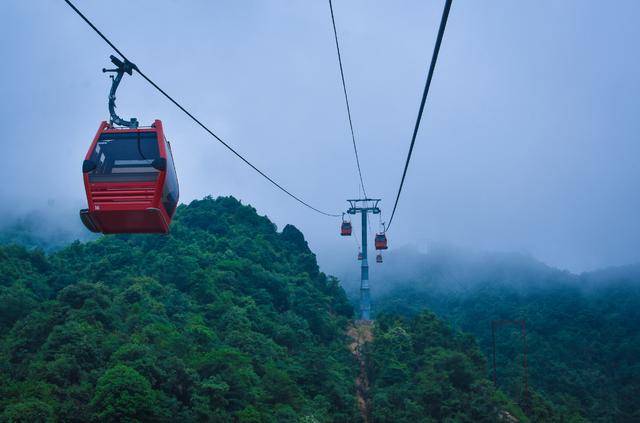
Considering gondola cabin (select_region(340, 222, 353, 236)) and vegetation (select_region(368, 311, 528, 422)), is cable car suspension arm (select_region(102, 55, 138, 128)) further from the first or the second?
gondola cabin (select_region(340, 222, 353, 236))

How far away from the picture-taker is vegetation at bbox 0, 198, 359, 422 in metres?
16.5

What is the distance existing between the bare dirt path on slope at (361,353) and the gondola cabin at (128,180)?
64.4 ft

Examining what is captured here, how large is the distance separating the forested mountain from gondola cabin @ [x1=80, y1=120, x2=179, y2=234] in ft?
85.3

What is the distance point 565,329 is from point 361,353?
859 inches

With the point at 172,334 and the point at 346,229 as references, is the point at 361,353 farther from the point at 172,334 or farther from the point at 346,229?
the point at 172,334

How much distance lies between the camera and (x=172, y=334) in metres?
21.6

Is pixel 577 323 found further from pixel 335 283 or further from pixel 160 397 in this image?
pixel 160 397

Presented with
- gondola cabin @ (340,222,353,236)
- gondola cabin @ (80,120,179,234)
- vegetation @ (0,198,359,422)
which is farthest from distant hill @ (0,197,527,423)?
gondola cabin @ (80,120,179,234)

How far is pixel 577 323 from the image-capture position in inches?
1770

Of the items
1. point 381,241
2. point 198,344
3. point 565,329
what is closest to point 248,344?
point 198,344

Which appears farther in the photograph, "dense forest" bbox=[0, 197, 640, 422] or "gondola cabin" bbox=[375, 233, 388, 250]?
"gondola cabin" bbox=[375, 233, 388, 250]

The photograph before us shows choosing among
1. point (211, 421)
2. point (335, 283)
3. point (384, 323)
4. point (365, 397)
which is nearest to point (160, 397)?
point (211, 421)

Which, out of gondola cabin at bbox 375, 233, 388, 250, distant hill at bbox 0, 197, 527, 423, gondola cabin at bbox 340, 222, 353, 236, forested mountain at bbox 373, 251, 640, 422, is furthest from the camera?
forested mountain at bbox 373, 251, 640, 422

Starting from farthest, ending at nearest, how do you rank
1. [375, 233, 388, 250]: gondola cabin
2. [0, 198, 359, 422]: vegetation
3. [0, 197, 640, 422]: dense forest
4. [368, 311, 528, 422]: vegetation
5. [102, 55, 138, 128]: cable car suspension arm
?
[375, 233, 388, 250]: gondola cabin → [368, 311, 528, 422]: vegetation → [0, 197, 640, 422]: dense forest → [0, 198, 359, 422]: vegetation → [102, 55, 138, 128]: cable car suspension arm
